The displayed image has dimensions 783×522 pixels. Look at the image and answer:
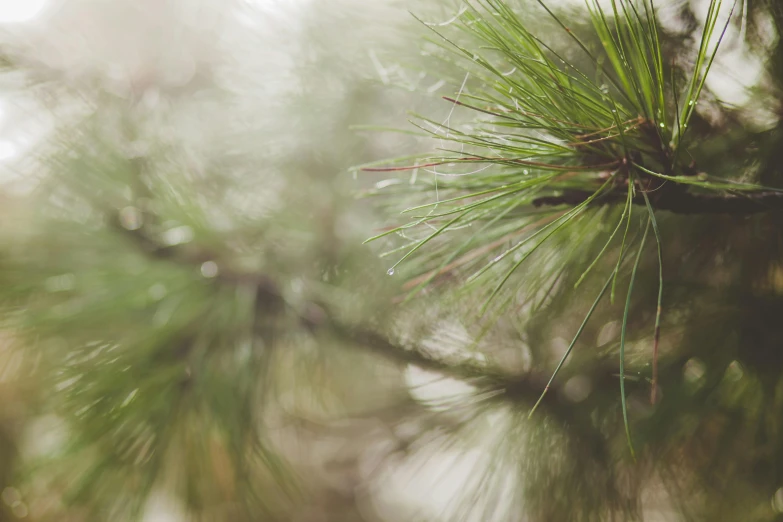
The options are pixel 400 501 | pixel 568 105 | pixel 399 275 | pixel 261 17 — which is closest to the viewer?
pixel 568 105

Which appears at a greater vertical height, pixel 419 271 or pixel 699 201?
pixel 699 201

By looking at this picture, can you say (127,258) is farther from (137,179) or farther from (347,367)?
(347,367)

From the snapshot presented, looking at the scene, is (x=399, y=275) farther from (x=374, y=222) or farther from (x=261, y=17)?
(x=261, y=17)

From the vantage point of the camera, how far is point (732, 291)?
27cm

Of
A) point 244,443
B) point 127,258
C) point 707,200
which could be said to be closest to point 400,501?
point 244,443

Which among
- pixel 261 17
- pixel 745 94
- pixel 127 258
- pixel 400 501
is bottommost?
pixel 400 501

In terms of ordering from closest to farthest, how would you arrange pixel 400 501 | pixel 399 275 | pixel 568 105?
pixel 568 105, pixel 399 275, pixel 400 501

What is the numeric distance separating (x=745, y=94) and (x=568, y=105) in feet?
0.60

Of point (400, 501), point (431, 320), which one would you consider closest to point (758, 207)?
point (431, 320)

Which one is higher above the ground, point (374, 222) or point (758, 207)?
point (758, 207)

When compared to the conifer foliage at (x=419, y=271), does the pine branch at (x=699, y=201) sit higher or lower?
higher

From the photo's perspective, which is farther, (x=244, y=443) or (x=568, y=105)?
(x=244, y=443)

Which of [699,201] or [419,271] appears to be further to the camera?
[419,271]

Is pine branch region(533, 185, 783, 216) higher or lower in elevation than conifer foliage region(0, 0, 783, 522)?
higher
